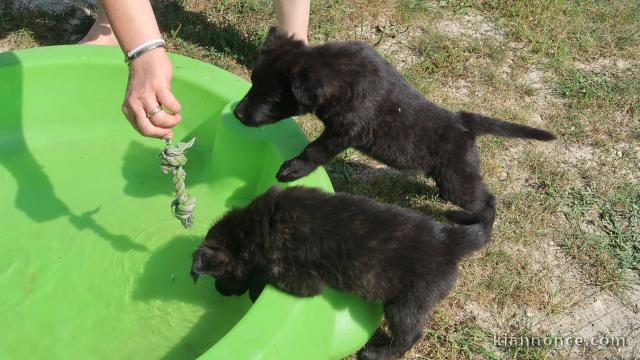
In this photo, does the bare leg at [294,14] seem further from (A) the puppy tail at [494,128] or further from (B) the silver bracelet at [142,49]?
(B) the silver bracelet at [142,49]

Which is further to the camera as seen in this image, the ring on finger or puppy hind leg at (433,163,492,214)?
puppy hind leg at (433,163,492,214)

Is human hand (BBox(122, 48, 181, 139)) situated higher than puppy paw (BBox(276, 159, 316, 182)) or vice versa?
human hand (BBox(122, 48, 181, 139))

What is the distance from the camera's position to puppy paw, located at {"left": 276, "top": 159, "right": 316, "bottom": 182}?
126 inches

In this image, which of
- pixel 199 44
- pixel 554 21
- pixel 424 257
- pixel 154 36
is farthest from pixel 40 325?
pixel 554 21

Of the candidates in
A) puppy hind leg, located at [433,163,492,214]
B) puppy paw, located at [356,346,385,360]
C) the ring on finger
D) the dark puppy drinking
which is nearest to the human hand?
the ring on finger

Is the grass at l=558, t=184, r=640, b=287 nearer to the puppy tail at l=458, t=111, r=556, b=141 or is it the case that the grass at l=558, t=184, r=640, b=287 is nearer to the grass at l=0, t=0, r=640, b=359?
the grass at l=0, t=0, r=640, b=359

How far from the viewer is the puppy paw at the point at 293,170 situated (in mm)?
3203

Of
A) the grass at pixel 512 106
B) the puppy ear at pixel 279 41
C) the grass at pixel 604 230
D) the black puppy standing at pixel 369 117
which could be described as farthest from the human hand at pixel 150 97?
the grass at pixel 604 230

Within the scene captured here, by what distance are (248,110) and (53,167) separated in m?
1.38

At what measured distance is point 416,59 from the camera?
4848 mm

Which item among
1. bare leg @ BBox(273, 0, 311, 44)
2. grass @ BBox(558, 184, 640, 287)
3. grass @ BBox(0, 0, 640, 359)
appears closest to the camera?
grass @ BBox(0, 0, 640, 359)

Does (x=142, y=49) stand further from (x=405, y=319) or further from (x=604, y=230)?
(x=604, y=230)

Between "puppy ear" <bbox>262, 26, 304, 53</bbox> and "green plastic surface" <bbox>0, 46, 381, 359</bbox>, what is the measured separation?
494 mm

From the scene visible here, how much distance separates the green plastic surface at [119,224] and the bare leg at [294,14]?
0.69 m
